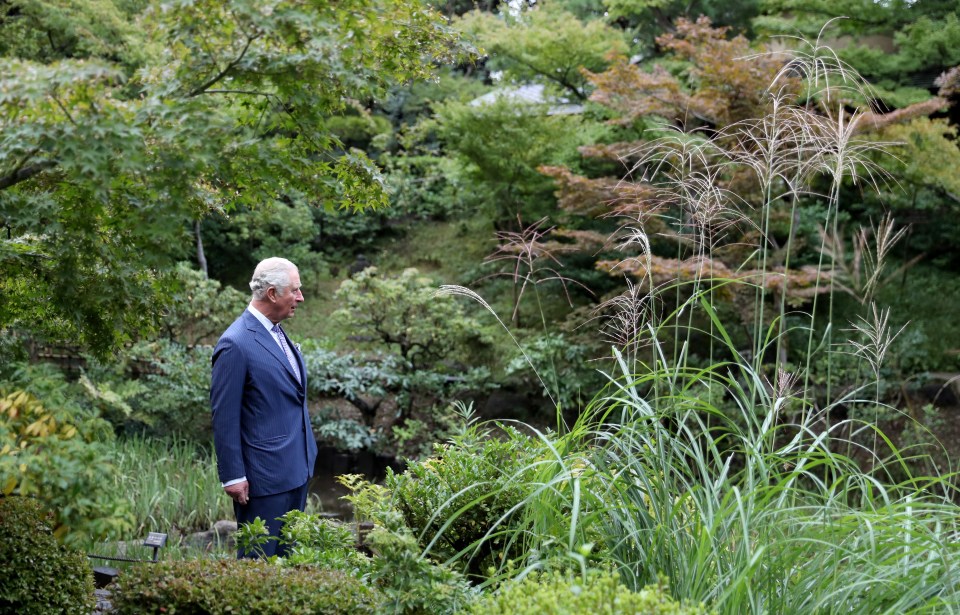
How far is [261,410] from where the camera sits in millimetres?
3707

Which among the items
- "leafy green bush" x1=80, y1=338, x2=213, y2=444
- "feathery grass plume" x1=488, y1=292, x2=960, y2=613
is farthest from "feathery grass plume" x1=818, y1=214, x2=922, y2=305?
"leafy green bush" x1=80, y1=338, x2=213, y2=444

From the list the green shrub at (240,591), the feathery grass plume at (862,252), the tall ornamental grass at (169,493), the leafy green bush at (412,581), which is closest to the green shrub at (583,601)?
the leafy green bush at (412,581)

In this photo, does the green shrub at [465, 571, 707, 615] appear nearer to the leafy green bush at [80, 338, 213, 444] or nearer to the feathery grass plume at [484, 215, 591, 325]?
the feathery grass plume at [484, 215, 591, 325]

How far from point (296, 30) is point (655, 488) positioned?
1.75 meters

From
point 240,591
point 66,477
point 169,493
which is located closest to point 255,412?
point 240,591

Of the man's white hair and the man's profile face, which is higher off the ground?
the man's white hair

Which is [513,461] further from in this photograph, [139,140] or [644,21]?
[644,21]

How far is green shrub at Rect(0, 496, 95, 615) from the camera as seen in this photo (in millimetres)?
2973

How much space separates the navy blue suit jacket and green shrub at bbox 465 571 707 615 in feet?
5.69

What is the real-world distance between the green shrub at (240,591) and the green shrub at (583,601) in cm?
52

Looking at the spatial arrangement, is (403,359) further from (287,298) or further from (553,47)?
(287,298)

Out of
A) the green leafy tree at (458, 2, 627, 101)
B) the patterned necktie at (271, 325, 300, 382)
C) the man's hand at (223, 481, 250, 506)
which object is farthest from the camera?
the green leafy tree at (458, 2, 627, 101)

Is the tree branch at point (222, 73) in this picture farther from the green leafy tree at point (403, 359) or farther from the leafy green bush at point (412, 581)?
the green leafy tree at point (403, 359)

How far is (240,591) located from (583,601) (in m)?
1.12
